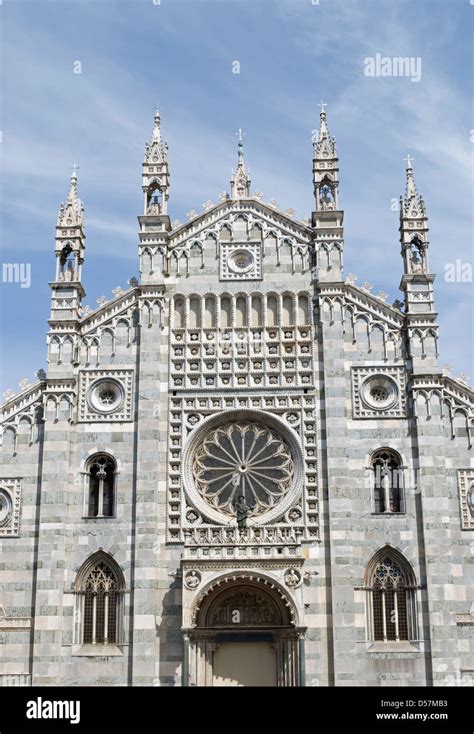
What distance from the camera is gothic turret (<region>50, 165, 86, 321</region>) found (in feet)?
116

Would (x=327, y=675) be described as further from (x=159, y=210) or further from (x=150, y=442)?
(x=159, y=210)

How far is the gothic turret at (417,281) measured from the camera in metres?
34.0

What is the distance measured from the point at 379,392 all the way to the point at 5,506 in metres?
13.1

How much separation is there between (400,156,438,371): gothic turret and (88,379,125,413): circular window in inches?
399

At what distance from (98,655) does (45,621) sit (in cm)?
199

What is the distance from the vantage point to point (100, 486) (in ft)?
109

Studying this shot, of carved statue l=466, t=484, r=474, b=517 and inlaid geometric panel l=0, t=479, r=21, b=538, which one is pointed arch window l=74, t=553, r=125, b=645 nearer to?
inlaid geometric panel l=0, t=479, r=21, b=538

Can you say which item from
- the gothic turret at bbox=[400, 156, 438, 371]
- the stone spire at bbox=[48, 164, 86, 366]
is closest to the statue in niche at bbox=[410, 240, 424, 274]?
the gothic turret at bbox=[400, 156, 438, 371]

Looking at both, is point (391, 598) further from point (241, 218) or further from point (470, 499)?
point (241, 218)

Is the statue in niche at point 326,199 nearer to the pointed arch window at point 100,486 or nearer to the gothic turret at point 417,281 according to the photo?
the gothic turret at point 417,281

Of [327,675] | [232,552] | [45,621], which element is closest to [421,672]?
[327,675]

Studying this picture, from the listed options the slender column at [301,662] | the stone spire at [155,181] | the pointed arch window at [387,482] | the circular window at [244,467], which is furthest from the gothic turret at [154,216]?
the slender column at [301,662]

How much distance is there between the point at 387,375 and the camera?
33906mm

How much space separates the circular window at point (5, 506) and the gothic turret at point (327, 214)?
42.8ft
